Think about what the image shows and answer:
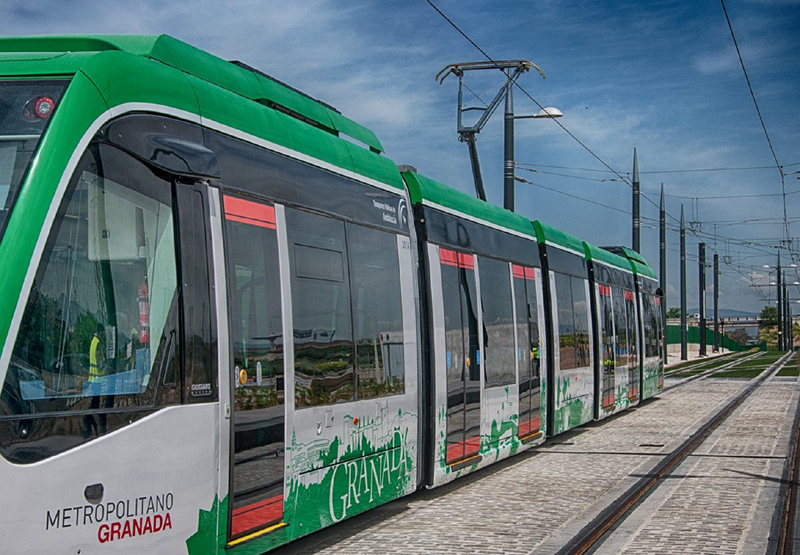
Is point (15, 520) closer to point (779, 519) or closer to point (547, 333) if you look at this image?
point (779, 519)

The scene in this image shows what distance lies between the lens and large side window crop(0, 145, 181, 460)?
15.3 ft

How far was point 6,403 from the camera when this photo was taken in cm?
446

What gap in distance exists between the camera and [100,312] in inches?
199

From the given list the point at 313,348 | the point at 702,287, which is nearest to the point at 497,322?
the point at 313,348

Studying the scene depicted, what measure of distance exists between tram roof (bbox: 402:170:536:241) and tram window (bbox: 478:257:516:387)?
0.52 meters

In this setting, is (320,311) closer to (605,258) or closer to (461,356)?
(461,356)

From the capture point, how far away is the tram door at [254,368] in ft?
20.1

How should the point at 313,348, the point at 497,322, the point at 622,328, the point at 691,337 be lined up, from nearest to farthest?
the point at 313,348, the point at 497,322, the point at 622,328, the point at 691,337

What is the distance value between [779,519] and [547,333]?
565 cm

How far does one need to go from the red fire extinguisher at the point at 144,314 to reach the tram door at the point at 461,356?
5138mm

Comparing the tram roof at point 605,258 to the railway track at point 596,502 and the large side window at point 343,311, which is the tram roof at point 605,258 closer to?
the railway track at point 596,502

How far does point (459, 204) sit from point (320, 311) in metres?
4.17

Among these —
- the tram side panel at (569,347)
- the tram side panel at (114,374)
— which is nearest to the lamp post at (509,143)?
the tram side panel at (569,347)

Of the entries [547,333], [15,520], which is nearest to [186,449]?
[15,520]
